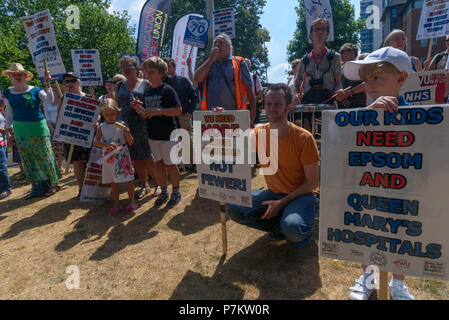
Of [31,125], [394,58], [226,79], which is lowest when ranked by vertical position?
[31,125]

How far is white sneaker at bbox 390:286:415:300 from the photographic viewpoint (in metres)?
2.04

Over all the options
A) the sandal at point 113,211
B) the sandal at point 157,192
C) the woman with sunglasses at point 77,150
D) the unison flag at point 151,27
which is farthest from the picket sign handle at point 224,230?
the unison flag at point 151,27

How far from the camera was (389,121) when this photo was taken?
1592 mm

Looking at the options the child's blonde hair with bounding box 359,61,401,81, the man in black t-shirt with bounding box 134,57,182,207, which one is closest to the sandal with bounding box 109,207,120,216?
the man in black t-shirt with bounding box 134,57,182,207

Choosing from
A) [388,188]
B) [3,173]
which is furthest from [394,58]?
[3,173]

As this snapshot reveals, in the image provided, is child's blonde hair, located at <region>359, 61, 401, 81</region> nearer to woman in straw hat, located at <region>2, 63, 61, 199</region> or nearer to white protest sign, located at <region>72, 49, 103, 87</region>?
woman in straw hat, located at <region>2, 63, 61, 199</region>

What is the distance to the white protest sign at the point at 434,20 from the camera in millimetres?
5633

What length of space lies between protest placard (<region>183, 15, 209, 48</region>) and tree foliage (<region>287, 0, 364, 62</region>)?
24.1 meters

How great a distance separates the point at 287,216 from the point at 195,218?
1.73 metres

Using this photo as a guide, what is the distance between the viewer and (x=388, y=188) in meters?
1.65

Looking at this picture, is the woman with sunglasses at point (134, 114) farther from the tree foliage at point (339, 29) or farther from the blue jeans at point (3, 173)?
the tree foliage at point (339, 29)

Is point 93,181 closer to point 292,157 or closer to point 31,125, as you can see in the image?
point 31,125
